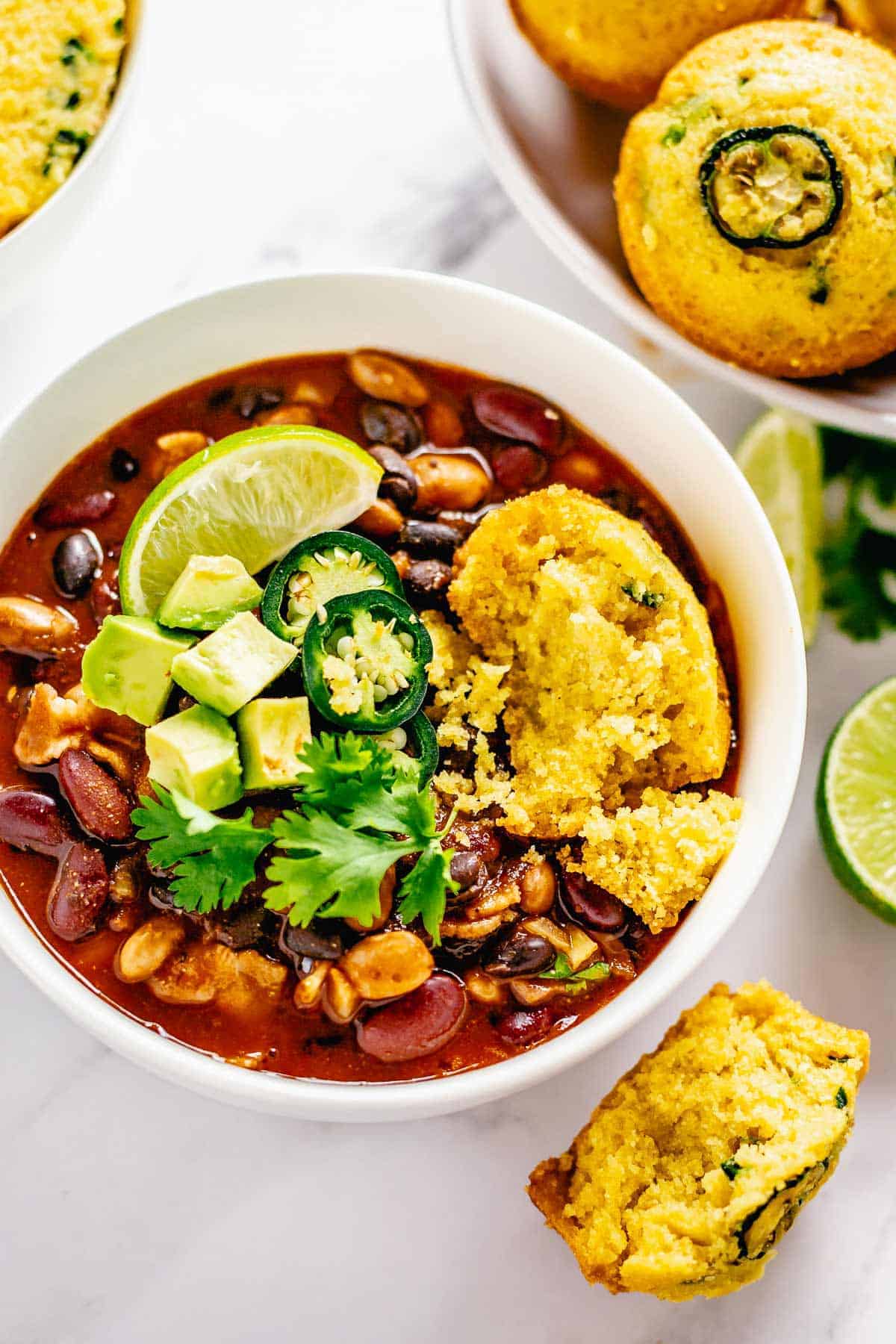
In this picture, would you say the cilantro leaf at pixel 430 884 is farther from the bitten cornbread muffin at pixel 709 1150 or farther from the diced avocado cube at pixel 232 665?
the bitten cornbread muffin at pixel 709 1150

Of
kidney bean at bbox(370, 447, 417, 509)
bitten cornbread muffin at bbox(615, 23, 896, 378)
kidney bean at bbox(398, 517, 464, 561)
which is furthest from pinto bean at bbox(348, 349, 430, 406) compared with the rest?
bitten cornbread muffin at bbox(615, 23, 896, 378)

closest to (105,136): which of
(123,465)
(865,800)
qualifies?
(123,465)

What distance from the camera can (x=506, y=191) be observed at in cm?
252

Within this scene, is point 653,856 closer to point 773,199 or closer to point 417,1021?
point 417,1021

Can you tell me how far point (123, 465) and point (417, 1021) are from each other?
107cm

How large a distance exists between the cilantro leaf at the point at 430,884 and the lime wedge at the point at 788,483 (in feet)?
3.53

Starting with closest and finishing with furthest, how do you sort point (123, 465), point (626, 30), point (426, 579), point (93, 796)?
point (93, 796)
point (426, 579)
point (123, 465)
point (626, 30)

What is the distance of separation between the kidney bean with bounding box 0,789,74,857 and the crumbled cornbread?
2.71 ft

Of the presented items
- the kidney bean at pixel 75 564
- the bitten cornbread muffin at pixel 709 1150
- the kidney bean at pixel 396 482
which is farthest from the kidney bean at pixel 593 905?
the kidney bean at pixel 75 564

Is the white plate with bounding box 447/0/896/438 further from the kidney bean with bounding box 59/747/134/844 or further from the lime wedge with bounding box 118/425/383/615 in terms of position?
the kidney bean with bounding box 59/747/134/844

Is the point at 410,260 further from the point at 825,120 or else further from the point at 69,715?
the point at 69,715

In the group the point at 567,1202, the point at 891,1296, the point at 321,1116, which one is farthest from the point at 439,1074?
the point at 891,1296

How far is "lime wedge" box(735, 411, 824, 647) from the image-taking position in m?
2.76

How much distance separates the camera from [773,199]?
2336 millimetres
